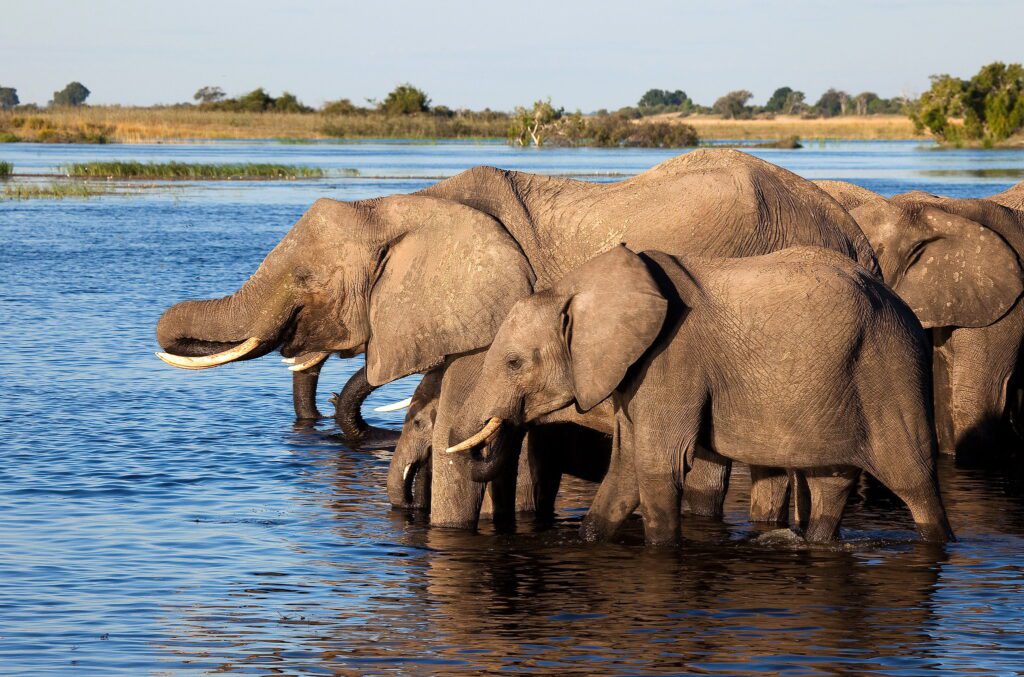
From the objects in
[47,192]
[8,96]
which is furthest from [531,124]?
[8,96]

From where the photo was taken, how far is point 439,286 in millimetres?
8250

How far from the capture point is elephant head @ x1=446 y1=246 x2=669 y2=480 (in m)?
7.38

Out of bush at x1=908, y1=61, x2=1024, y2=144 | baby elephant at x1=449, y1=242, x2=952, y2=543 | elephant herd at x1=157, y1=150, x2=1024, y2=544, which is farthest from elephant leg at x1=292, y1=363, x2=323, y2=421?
bush at x1=908, y1=61, x2=1024, y2=144

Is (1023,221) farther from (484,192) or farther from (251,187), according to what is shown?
(251,187)

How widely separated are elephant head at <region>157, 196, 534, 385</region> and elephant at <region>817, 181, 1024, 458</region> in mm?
3914

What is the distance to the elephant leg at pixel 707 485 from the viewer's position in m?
8.84

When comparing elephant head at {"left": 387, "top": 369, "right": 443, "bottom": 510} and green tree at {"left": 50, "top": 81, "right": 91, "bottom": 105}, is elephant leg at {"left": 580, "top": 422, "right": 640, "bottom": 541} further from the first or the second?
green tree at {"left": 50, "top": 81, "right": 91, "bottom": 105}

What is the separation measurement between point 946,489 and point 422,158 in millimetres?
54067

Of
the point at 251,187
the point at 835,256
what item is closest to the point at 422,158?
the point at 251,187

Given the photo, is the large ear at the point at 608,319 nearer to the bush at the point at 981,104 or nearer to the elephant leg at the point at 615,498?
the elephant leg at the point at 615,498

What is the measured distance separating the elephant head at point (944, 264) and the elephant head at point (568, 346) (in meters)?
4.04

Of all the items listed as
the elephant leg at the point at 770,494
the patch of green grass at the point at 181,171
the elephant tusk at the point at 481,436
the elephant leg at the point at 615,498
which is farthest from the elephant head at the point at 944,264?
the patch of green grass at the point at 181,171

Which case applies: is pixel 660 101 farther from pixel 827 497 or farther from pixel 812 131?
pixel 827 497

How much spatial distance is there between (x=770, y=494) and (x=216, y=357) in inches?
119
